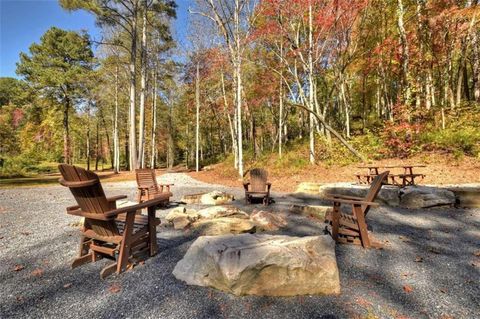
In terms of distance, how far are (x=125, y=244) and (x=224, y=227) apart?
70.3 inches

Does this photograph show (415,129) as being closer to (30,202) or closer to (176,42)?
(30,202)

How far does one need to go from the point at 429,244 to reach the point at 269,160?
39.2 feet

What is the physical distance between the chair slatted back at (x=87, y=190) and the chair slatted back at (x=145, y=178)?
13.2ft

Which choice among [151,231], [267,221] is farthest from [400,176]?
[151,231]

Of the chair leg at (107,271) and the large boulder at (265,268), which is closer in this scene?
the large boulder at (265,268)

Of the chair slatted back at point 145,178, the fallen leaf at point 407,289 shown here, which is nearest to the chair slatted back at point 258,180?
the chair slatted back at point 145,178

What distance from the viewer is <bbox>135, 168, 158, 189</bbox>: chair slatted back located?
7.12 meters

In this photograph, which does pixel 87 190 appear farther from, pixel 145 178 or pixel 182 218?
pixel 145 178

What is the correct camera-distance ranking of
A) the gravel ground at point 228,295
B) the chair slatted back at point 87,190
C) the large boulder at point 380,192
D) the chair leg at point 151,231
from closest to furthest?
the gravel ground at point 228,295
the chair slatted back at point 87,190
the chair leg at point 151,231
the large boulder at point 380,192

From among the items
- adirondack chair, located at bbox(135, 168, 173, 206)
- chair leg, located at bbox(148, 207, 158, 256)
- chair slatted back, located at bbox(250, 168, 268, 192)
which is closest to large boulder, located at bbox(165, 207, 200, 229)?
chair leg, located at bbox(148, 207, 158, 256)

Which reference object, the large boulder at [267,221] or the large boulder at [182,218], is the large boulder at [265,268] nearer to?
the large boulder at [267,221]

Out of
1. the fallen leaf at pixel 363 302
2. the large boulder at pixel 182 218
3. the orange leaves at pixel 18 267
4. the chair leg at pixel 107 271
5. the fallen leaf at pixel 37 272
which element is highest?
the large boulder at pixel 182 218

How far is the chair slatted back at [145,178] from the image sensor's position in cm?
712

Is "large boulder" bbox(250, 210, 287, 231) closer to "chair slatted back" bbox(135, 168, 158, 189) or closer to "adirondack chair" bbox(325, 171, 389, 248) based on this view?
"adirondack chair" bbox(325, 171, 389, 248)
